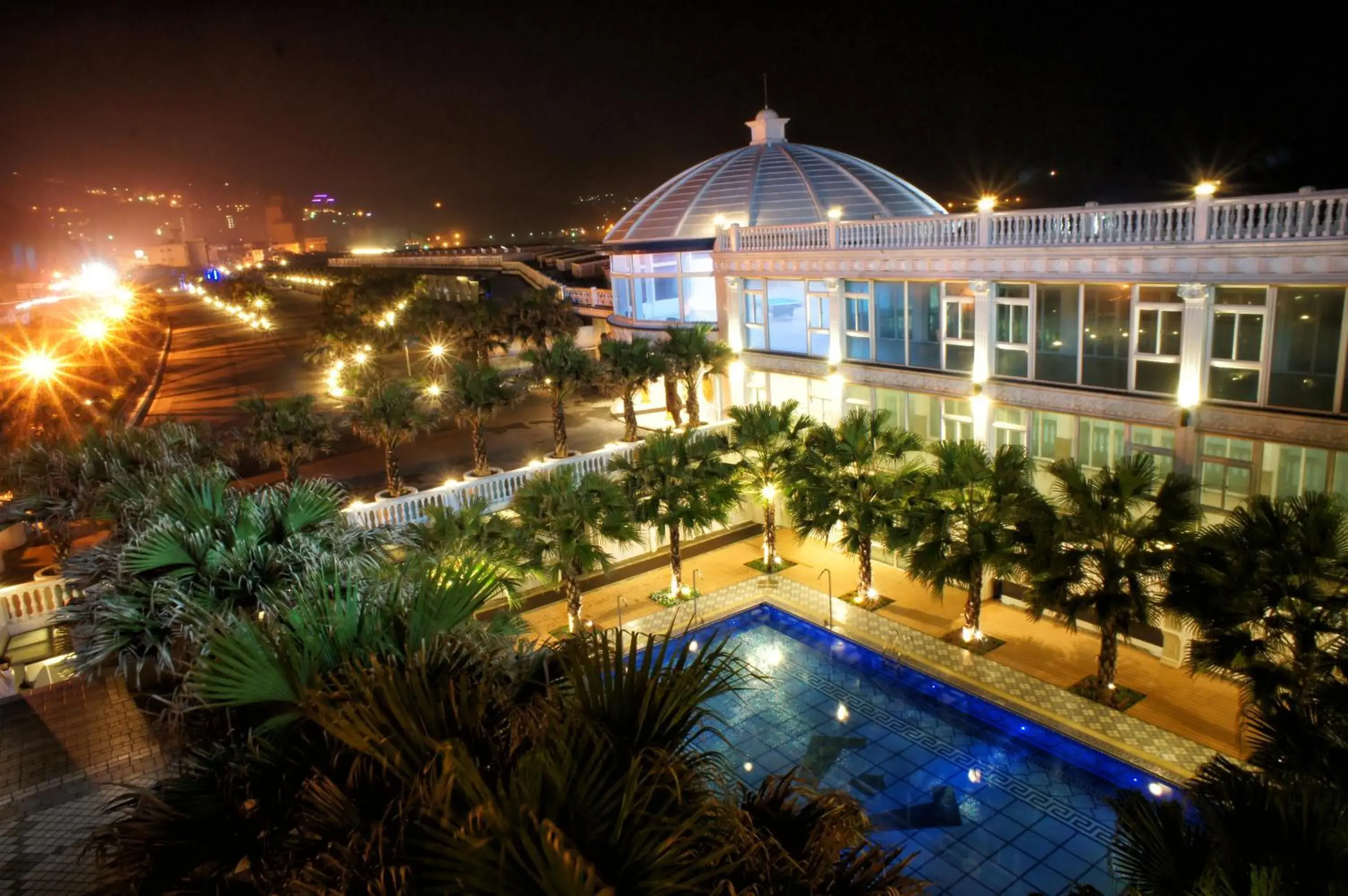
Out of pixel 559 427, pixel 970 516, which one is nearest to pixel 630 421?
pixel 559 427

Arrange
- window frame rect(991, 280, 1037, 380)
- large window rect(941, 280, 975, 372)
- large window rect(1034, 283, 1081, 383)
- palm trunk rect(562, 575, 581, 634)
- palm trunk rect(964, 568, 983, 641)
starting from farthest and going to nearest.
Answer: large window rect(941, 280, 975, 372), window frame rect(991, 280, 1037, 380), large window rect(1034, 283, 1081, 383), palm trunk rect(562, 575, 581, 634), palm trunk rect(964, 568, 983, 641)

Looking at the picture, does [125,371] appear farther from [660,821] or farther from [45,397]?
[660,821]

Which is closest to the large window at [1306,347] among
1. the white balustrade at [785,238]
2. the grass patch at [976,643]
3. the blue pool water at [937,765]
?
the grass patch at [976,643]

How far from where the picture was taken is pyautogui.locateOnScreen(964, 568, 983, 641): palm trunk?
52.5 feet

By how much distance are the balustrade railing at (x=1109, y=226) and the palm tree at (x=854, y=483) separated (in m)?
4.50

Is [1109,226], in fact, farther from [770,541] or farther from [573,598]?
[573,598]

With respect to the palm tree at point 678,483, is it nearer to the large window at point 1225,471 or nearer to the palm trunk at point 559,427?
the palm trunk at point 559,427

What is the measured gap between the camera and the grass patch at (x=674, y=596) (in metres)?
18.9

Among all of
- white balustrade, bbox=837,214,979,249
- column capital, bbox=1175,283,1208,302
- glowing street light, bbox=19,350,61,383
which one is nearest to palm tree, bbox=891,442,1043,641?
column capital, bbox=1175,283,1208,302

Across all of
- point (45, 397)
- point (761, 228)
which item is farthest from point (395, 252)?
point (761, 228)

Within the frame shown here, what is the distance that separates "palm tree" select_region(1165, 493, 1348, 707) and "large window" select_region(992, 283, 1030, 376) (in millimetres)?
7386

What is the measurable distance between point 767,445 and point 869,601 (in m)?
3.96

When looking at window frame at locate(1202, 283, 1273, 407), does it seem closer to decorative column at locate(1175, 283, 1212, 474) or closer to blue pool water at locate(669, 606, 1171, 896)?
decorative column at locate(1175, 283, 1212, 474)

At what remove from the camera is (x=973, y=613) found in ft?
53.6
